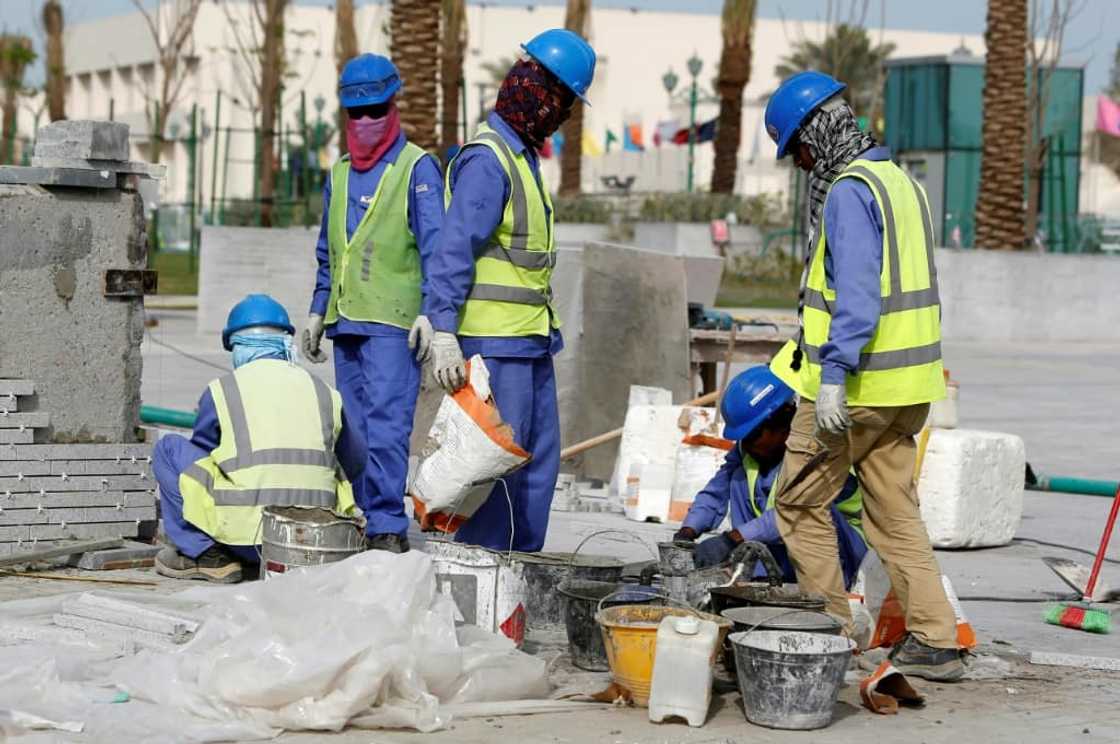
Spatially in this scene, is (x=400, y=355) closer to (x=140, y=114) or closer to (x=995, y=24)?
(x=995, y=24)

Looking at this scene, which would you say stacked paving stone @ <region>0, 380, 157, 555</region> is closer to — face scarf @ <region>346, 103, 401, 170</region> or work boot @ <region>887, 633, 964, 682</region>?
face scarf @ <region>346, 103, 401, 170</region>

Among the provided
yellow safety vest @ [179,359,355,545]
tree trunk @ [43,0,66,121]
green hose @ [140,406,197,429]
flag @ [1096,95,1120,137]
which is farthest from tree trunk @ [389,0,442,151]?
flag @ [1096,95,1120,137]

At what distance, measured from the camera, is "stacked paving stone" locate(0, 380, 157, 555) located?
23.6 feet

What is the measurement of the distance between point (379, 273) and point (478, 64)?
71237 millimetres

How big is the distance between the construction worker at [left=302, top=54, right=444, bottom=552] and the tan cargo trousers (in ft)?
6.33

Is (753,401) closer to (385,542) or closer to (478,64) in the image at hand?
(385,542)

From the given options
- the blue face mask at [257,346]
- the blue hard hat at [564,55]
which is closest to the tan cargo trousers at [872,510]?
the blue hard hat at [564,55]

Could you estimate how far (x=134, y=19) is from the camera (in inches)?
3091

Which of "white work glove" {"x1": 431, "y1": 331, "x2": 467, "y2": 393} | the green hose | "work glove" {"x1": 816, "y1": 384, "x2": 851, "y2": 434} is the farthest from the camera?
the green hose

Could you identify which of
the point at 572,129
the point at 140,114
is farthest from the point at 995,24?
the point at 140,114

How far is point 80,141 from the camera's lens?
735cm

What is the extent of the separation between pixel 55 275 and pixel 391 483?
1655mm

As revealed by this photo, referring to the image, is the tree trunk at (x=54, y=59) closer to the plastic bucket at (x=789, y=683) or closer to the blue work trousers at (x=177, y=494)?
the blue work trousers at (x=177, y=494)

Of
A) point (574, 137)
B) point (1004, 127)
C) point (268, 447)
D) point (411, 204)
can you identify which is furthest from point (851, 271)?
point (574, 137)
